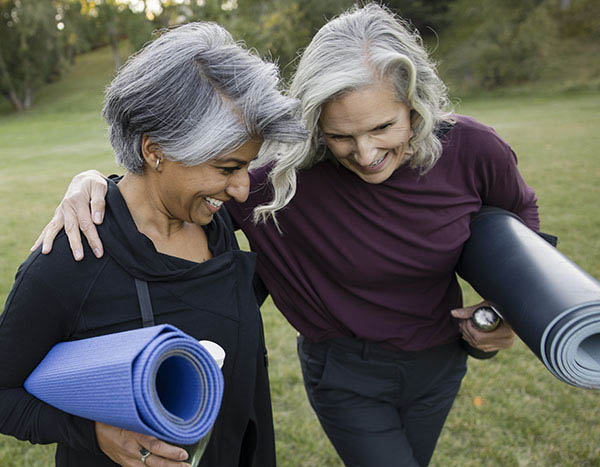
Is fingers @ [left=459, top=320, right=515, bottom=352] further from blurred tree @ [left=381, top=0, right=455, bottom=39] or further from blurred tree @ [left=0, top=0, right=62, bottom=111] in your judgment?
blurred tree @ [left=0, top=0, right=62, bottom=111]

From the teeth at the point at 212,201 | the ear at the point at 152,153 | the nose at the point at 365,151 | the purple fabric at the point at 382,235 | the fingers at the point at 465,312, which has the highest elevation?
the ear at the point at 152,153

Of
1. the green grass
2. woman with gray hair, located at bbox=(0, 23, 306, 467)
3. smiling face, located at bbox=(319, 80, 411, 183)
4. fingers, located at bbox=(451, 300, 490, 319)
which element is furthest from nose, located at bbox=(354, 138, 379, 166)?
the green grass

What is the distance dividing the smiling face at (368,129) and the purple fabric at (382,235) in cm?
9

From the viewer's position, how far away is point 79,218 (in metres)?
1.64

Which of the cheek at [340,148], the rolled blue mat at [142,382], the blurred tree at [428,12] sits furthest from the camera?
the blurred tree at [428,12]

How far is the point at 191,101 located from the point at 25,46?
3873cm

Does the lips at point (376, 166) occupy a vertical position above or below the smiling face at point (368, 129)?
below

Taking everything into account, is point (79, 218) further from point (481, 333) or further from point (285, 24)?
point (285, 24)

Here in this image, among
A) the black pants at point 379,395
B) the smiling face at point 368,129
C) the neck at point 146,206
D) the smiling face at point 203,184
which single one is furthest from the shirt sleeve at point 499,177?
the neck at point 146,206

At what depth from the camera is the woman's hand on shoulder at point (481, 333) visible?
2.14 m

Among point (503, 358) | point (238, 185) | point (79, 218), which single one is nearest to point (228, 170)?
point (238, 185)

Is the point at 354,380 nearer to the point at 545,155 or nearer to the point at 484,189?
the point at 484,189

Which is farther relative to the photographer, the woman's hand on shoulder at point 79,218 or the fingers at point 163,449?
the woman's hand on shoulder at point 79,218

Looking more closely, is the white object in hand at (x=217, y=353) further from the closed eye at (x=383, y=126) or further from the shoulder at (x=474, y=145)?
the shoulder at (x=474, y=145)
